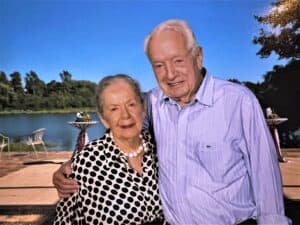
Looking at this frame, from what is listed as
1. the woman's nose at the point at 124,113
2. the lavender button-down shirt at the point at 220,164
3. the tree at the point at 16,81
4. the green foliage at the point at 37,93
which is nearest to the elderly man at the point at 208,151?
the lavender button-down shirt at the point at 220,164

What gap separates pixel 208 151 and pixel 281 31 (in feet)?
7.00

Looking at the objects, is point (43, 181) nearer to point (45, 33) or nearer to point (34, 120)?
point (34, 120)

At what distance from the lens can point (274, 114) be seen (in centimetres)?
295

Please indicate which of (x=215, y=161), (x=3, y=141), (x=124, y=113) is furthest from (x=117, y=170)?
(x=3, y=141)

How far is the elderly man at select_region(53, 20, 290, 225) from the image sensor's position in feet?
3.41

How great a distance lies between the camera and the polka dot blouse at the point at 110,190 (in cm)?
106

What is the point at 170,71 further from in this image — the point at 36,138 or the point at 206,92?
the point at 36,138

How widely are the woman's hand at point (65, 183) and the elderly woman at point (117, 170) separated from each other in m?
0.02

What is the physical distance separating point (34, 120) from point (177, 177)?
6.80 ft

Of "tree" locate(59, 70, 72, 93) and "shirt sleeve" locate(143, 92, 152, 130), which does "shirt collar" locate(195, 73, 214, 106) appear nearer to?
"shirt sleeve" locate(143, 92, 152, 130)

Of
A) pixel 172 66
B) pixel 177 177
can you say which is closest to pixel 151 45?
pixel 172 66

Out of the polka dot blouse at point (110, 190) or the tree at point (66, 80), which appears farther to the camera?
the tree at point (66, 80)

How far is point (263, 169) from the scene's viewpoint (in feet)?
3.40

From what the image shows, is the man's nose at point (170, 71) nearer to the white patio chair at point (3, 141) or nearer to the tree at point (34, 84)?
the tree at point (34, 84)
